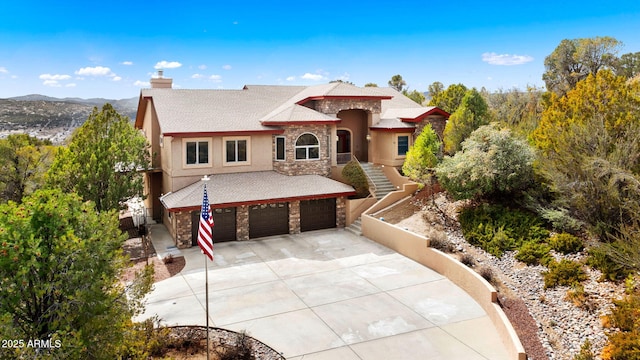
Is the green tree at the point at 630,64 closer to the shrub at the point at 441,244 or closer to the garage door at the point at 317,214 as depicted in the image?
the garage door at the point at 317,214

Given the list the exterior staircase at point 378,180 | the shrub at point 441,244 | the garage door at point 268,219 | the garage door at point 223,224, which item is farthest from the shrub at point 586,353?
the garage door at point 223,224

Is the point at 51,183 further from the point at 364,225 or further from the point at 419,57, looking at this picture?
the point at 419,57

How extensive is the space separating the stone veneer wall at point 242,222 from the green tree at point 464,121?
43.6ft

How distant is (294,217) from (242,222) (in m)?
2.89

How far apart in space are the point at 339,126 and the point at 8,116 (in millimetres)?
59435

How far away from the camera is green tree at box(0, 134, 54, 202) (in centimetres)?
2791

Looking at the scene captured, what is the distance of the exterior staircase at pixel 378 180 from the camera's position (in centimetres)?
2639

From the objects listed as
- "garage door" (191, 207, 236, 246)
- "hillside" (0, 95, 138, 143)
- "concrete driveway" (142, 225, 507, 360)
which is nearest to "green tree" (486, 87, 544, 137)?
"concrete driveway" (142, 225, 507, 360)

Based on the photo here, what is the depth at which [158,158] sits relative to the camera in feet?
87.8

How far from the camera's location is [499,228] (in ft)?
60.0

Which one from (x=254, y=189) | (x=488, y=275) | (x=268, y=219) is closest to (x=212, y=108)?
(x=254, y=189)

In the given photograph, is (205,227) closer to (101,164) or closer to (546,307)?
(101,164)

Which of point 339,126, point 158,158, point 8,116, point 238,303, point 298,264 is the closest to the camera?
point 238,303

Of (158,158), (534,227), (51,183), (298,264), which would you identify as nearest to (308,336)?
(298,264)
